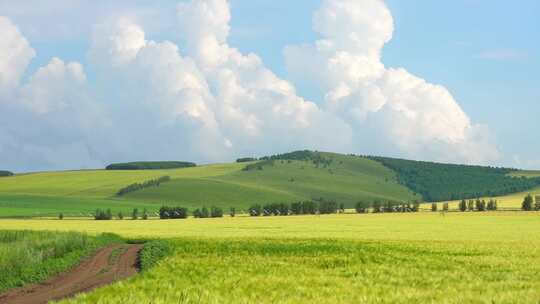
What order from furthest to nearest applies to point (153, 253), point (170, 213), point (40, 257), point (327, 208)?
point (327, 208)
point (170, 213)
point (153, 253)
point (40, 257)

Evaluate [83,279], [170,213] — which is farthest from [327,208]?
[83,279]

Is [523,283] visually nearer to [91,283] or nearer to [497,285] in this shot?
[497,285]

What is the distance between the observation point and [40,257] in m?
39.6

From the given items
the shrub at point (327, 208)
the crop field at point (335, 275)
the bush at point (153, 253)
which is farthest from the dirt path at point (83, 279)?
the shrub at point (327, 208)

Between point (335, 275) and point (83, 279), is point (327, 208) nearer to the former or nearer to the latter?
point (83, 279)

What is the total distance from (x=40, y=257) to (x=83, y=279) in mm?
7189

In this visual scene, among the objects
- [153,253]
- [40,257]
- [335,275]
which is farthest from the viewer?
[153,253]

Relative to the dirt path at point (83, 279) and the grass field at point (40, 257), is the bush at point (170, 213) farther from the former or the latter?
the dirt path at point (83, 279)

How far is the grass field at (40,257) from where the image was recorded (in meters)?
35.0

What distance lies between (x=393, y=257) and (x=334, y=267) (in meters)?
4.19

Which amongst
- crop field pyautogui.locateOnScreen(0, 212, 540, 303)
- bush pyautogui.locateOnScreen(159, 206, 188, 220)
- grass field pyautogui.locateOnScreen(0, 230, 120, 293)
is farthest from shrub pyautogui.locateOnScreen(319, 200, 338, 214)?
crop field pyautogui.locateOnScreen(0, 212, 540, 303)

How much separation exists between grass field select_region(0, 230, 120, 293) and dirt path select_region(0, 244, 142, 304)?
0.82 metres

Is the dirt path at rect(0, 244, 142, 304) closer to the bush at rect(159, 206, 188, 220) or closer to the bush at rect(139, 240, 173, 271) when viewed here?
the bush at rect(139, 240, 173, 271)

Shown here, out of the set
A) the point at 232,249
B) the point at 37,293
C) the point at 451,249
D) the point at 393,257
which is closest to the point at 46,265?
the point at 37,293
